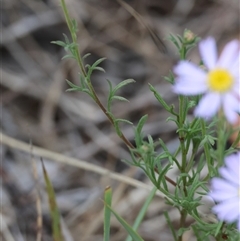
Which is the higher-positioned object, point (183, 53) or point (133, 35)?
point (183, 53)

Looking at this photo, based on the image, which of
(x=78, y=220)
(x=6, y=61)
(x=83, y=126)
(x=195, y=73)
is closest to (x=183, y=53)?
(x=195, y=73)

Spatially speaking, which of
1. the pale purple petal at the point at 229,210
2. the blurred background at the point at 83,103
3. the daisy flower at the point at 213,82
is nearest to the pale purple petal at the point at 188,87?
the daisy flower at the point at 213,82

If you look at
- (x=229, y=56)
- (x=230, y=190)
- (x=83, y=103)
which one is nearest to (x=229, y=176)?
(x=230, y=190)

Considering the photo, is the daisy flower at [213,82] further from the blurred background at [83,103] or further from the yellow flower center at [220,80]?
the blurred background at [83,103]

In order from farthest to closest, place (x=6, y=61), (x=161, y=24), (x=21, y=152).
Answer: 1. (x=161, y=24)
2. (x=6, y=61)
3. (x=21, y=152)

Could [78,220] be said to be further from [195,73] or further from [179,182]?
[195,73]

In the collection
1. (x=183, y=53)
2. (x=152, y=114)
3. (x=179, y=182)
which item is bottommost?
(x=152, y=114)
